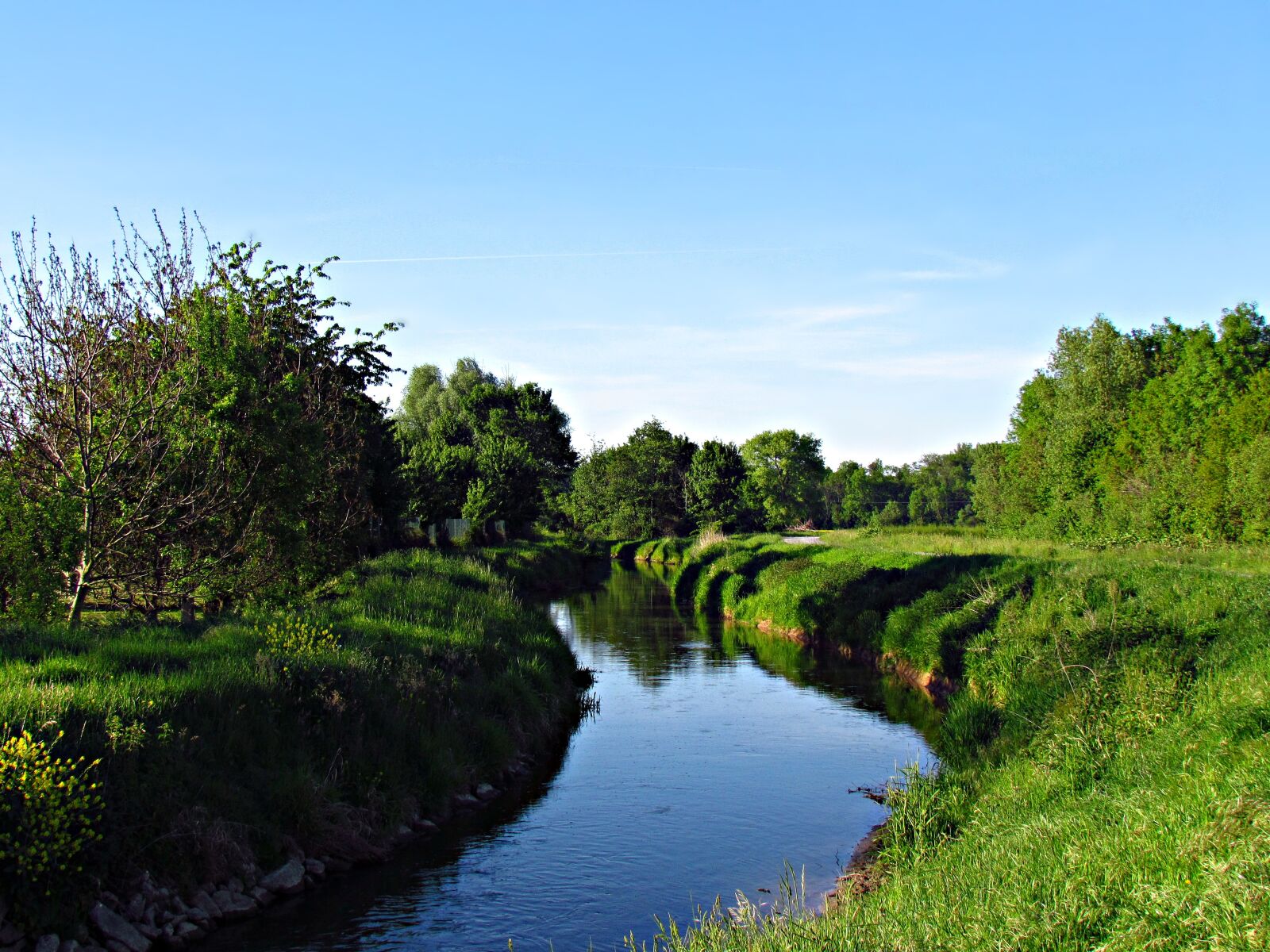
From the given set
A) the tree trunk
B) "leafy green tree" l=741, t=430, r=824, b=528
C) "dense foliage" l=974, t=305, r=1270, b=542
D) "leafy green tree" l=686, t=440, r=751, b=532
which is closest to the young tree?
the tree trunk

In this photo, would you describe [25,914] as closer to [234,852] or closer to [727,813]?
[234,852]

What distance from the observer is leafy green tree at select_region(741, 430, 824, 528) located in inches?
4304

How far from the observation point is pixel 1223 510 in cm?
4681

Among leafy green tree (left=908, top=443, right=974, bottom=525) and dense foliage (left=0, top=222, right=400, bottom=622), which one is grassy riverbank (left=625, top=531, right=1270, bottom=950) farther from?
leafy green tree (left=908, top=443, right=974, bottom=525)

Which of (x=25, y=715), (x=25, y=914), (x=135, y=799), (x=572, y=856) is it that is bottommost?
(x=572, y=856)

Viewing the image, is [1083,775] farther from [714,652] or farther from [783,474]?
[783,474]

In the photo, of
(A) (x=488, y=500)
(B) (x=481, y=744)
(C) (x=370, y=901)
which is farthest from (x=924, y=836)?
(A) (x=488, y=500)

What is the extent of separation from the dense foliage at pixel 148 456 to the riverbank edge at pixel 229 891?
6358 mm

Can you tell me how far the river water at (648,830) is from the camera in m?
11.0

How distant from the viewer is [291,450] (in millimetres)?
19781

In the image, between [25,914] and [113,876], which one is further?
[113,876]

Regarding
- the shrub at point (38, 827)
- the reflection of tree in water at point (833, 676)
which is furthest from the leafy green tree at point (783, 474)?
the shrub at point (38, 827)

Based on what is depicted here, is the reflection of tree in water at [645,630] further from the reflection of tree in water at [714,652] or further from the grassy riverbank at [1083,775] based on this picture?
the grassy riverbank at [1083,775]

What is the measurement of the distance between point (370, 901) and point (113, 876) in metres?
2.96
